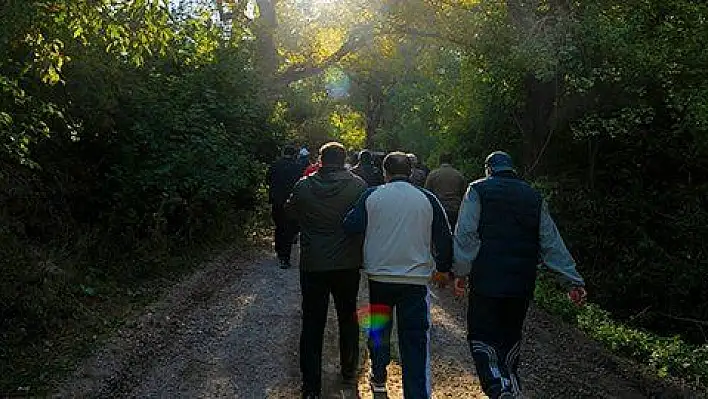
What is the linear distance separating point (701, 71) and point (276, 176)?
908cm

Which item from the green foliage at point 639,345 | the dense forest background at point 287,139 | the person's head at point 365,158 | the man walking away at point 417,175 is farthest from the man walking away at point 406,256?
the man walking away at point 417,175

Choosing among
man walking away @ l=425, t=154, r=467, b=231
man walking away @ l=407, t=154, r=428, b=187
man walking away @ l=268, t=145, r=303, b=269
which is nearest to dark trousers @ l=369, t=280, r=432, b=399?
man walking away @ l=425, t=154, r=467, b=231

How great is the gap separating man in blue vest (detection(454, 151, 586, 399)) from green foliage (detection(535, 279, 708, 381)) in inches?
166

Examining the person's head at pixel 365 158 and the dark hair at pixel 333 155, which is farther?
the person's head at pixel 365 158

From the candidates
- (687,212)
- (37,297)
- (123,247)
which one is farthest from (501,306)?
(687,212)

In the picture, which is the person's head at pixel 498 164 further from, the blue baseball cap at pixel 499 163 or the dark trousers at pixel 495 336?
the dark trousers at pixel 495 336

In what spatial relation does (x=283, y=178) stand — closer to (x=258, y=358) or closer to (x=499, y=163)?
(x=258, y=358)

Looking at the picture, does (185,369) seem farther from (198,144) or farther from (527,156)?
(527,156)

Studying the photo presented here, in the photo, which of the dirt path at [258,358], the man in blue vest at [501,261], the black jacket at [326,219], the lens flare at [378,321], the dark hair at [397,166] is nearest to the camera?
the man in blue vest at [501,261]

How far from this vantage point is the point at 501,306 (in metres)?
6.01

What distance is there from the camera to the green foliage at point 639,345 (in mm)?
9742

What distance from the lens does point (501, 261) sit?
19.5 feet

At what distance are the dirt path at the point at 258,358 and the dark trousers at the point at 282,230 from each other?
1.91m

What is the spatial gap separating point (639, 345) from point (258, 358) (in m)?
5.54
